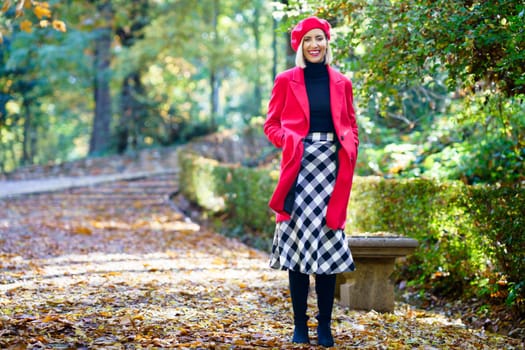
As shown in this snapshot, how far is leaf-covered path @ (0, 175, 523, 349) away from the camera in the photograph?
12.4ft

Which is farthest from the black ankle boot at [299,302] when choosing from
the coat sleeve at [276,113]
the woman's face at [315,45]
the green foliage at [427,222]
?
the green foliage at [427,222]

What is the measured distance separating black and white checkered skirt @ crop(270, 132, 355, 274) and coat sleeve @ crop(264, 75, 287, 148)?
172mm

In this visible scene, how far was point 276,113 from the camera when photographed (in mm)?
3926

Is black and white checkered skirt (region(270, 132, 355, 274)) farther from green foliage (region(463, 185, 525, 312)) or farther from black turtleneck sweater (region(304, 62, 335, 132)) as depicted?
green foliage (region(463, 185, 525, 312))

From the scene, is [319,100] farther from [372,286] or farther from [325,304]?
[372,286]

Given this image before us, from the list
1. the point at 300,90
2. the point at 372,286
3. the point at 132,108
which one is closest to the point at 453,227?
the point at 372,286

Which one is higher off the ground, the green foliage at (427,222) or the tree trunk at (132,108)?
the tree trunk at (132,108)

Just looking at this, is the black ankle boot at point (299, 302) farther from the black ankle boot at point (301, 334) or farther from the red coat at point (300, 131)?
the red coat at point (300, 131)

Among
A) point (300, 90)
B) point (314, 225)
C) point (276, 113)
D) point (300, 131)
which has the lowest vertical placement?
point (314, 225)

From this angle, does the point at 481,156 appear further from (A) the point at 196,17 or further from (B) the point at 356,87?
(A) the point at 196,17

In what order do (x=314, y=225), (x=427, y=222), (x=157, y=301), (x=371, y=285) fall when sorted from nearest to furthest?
(x=314, y=225)
(x=157, y=301)
(x=371, y=285)
(x=427, y=222)

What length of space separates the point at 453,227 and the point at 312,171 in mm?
2548

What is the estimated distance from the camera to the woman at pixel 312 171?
370 centimetres

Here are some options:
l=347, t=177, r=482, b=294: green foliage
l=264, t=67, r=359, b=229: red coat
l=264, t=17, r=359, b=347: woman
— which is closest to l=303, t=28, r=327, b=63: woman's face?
l=264, t=17, r=359, b=347: woman
